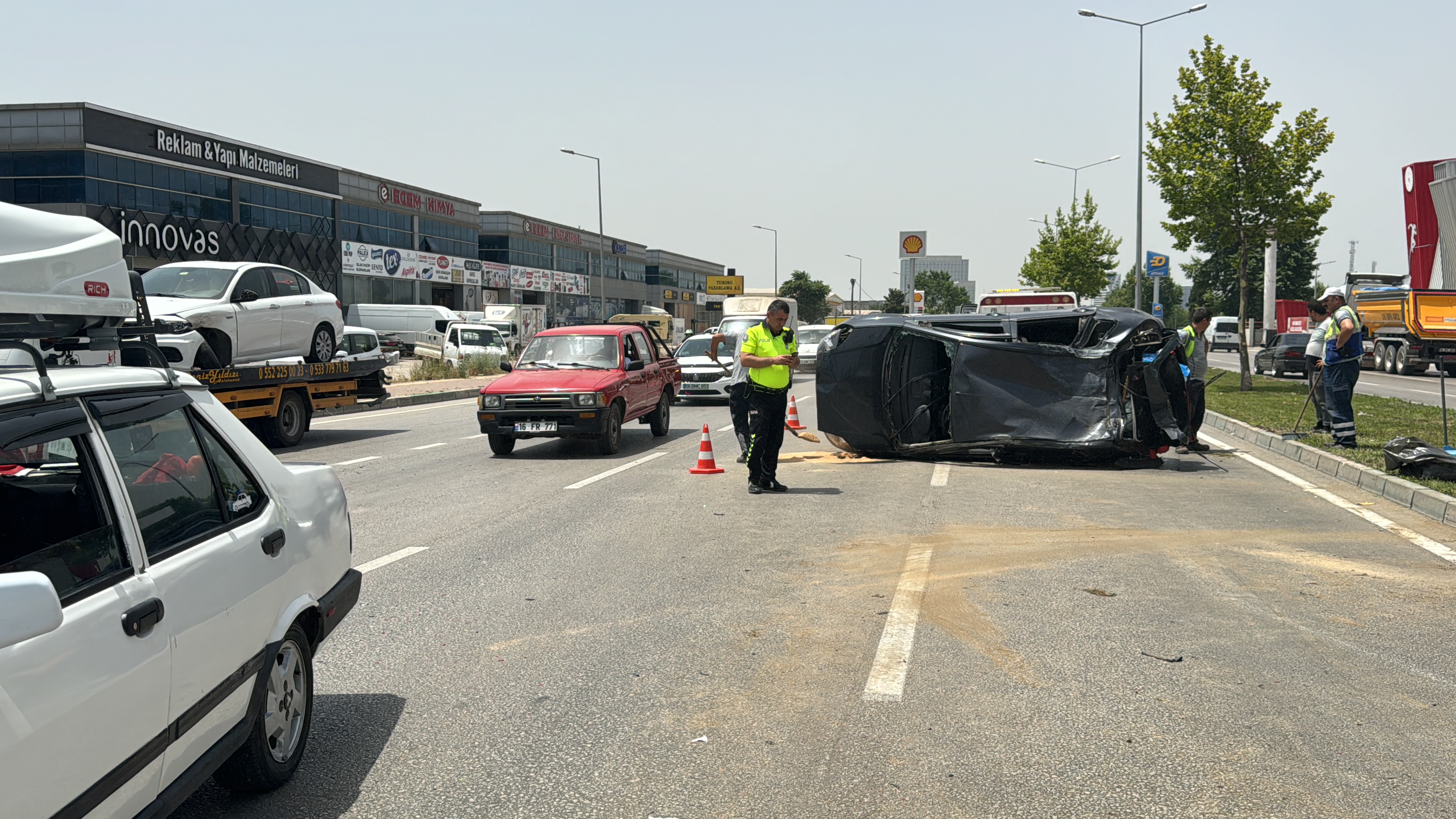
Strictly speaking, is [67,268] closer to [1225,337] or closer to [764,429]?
[764,429]

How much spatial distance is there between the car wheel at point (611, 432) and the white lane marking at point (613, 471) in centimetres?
44

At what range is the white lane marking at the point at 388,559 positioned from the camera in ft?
23.4

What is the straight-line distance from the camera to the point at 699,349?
24281mm

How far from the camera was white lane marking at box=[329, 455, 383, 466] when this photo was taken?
43.3 feet

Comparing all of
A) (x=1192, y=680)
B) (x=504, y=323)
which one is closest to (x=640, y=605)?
(x=1192, y=680)

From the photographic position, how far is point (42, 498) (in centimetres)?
291

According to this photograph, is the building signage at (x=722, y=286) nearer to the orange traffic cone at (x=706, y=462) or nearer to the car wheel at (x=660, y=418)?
the car wheel at (x=660, y=418)

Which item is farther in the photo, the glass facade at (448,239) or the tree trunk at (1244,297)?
the glass facade at (448,239)

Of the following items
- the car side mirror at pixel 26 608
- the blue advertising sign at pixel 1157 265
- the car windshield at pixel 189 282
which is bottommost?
the car side mirror at pixel 26 608

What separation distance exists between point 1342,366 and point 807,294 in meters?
142

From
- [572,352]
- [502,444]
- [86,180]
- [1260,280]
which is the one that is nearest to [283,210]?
[86,180]

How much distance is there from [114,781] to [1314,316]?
570 inches

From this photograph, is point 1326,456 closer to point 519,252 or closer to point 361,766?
point 361,766

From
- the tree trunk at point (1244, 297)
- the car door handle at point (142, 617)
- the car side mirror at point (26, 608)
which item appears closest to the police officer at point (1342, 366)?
the tree trunk at point (1244, 297)
